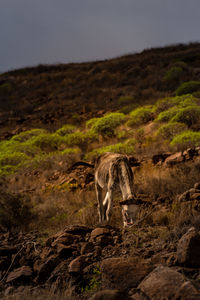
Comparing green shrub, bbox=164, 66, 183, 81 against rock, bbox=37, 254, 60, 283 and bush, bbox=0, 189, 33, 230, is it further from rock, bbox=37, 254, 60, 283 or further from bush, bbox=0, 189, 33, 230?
rock, bbox=37, 254, 60, 283

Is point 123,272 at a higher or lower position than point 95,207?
higher

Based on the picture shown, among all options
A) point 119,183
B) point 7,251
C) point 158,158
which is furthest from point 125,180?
point 158,158

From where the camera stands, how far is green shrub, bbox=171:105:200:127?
1238 centimetres

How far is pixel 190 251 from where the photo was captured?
2852 millimetres

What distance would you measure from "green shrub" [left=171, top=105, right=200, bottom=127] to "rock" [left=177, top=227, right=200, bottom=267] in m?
10.2

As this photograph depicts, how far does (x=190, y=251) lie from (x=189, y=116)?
1071 cm

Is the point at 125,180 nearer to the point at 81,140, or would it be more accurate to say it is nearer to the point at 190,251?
the point at 190,251

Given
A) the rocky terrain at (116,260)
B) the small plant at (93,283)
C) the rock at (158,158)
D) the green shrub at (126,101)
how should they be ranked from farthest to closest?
the green shrub at (126,101) < the rock at (158,158) < the small plant at (93,283) < the rocky terrain at (116,260)

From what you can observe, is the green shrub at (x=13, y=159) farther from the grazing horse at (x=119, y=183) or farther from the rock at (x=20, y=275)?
the rock at (x=20, y=275)

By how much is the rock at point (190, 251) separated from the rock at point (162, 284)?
1.41 ft

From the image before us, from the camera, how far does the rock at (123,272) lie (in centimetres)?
287

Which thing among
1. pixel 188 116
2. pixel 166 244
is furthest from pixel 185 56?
pixel 166 244

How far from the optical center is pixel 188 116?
12523 millimetres

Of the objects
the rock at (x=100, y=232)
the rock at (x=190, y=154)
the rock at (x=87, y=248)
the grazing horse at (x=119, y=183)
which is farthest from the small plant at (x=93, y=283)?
the rock at (x=190, y=154)
